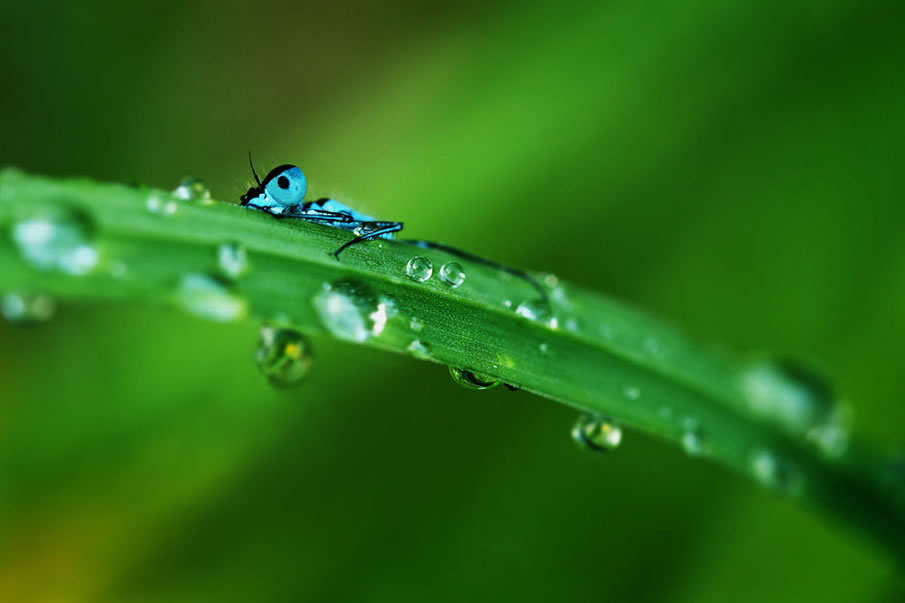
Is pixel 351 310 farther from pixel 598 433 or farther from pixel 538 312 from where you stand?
pixel 598 433

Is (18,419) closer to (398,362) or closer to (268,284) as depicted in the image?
(398,362)

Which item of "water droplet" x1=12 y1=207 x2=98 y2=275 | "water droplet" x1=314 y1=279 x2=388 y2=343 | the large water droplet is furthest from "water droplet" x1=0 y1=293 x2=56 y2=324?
the large water droplet

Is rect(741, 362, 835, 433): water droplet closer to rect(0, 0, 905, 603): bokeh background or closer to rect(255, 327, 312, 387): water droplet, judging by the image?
rect(0, 0, 905, 603): bokeh background

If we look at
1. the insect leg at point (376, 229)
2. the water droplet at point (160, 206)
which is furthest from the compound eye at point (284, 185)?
the water droplet at point (160, 206)

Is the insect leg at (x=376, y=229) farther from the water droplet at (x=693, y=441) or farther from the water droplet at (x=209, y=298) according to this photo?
the water droplet at (x=693, y=441)

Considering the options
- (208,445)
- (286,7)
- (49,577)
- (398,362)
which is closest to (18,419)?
(49,577)

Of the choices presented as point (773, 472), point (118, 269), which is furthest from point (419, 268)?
point (773, 472)
